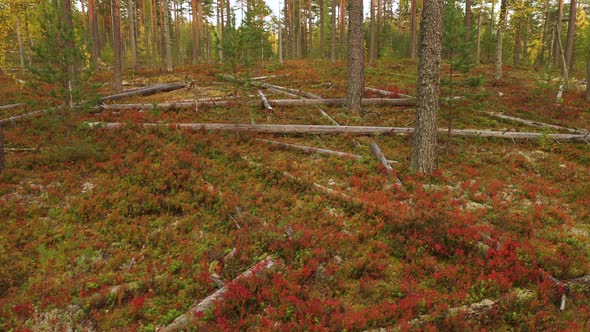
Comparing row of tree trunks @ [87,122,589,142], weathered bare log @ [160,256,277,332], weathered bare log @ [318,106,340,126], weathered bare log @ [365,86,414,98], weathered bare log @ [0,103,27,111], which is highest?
weathered bare log @ [365,86,414,98]

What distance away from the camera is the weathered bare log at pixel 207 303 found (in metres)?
5.16

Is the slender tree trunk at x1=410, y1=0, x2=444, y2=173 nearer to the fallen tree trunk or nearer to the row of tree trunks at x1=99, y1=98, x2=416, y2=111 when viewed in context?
the fallen tree trunk

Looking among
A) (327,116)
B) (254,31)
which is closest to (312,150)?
(327,116)

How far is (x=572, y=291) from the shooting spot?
586cm

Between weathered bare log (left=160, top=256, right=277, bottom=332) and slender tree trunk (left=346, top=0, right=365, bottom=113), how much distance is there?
36.2 ft

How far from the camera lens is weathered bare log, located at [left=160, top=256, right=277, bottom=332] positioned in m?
5.16

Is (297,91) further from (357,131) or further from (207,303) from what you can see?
(207,303)

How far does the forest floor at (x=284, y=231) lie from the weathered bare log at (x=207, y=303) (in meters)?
0.10

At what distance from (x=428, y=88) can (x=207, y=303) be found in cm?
844

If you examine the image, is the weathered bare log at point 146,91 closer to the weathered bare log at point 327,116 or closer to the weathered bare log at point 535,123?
the weathered bare log at point 327,116

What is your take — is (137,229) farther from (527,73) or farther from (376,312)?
(527,73)

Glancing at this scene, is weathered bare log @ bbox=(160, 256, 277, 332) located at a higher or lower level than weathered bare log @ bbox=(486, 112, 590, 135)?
lower

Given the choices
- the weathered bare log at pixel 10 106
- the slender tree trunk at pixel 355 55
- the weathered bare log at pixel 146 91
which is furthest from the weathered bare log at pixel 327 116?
the weathered bare log at pixel 10 106

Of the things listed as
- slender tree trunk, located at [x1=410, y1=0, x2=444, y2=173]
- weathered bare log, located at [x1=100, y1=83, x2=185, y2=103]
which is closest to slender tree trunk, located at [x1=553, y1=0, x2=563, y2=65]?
slender tree trunk, located at [x1=410, y1=0, x2=444, y2=173]
